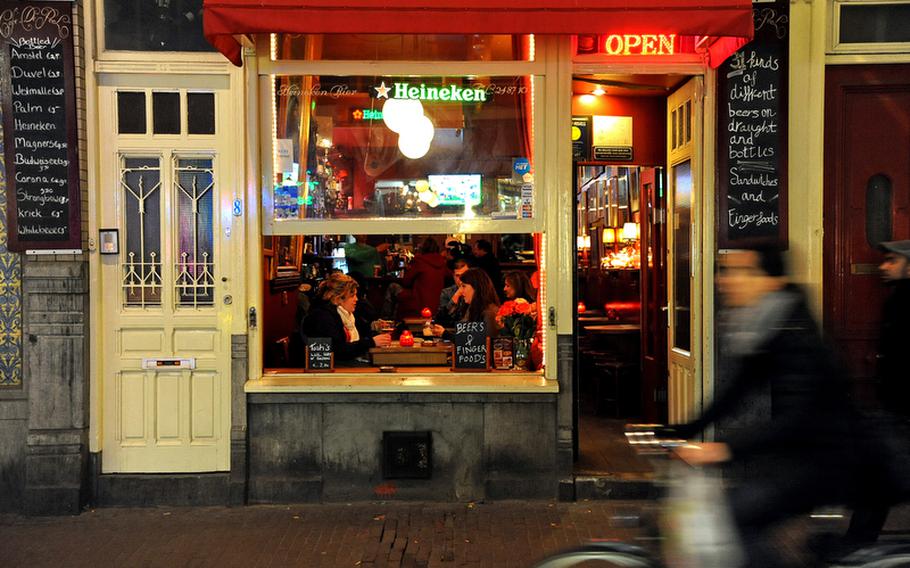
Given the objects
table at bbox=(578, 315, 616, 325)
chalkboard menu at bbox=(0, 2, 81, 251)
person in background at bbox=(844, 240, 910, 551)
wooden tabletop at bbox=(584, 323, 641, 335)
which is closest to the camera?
person in background at bbox=(844, 240, 910, 551)

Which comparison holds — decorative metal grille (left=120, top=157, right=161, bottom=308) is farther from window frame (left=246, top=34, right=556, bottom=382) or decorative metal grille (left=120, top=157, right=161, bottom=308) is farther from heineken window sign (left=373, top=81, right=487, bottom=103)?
heineken window sign (left=373, top=81, right=487, bottom=103)

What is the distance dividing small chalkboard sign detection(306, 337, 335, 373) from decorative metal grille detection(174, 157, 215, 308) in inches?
36.1

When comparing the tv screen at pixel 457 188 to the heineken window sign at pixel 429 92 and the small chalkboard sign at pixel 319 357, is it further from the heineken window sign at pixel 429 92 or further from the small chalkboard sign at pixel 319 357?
the small chalkboard sign at pixel 319 357

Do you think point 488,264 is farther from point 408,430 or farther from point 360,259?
point 408,430

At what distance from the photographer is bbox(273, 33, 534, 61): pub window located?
704 cm

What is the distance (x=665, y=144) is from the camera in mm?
8422

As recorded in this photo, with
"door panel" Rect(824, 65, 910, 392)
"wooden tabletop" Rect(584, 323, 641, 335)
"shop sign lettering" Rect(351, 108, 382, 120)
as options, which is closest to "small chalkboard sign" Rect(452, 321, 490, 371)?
"shop sign lettering" Rect(351, 108, 382, 120)

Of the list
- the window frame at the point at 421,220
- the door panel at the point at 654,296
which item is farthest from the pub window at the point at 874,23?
the window frame at the point at 421,220

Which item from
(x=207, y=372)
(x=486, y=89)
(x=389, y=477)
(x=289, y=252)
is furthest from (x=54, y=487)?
(x=486, y=89)

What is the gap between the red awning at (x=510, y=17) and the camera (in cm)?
585

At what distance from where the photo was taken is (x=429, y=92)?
23.4ft

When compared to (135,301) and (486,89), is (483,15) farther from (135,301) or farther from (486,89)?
(135,301)

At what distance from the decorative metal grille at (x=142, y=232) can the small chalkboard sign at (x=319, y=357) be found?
4.24 feet

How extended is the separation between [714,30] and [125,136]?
179 inches
